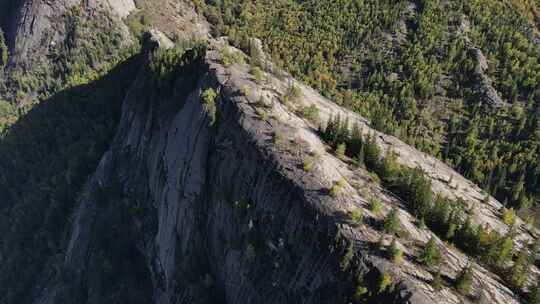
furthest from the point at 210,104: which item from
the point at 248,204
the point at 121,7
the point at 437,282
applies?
the point at 121,7

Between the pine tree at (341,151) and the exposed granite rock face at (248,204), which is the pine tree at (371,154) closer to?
the exposed granite rock face at (248,204)

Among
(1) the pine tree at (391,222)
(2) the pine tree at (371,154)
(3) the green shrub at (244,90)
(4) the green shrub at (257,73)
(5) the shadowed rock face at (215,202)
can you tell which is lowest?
(5) the shadowed rock face at (215,202)

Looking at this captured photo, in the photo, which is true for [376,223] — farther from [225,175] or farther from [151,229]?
[151,229]

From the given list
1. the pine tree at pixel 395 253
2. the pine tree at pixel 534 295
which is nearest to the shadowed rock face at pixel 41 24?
the pine tree at pixel 395 253

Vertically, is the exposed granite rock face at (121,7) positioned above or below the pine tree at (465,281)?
above

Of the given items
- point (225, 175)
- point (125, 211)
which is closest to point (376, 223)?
point (225, 175)

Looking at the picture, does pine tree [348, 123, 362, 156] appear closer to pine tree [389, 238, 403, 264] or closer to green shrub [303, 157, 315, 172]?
green shrub [303, 157, 315, 172]

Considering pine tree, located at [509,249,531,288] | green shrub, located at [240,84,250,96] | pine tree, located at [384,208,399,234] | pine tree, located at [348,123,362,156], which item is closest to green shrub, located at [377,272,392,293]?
pine tree, located at [384,208,399,234]
